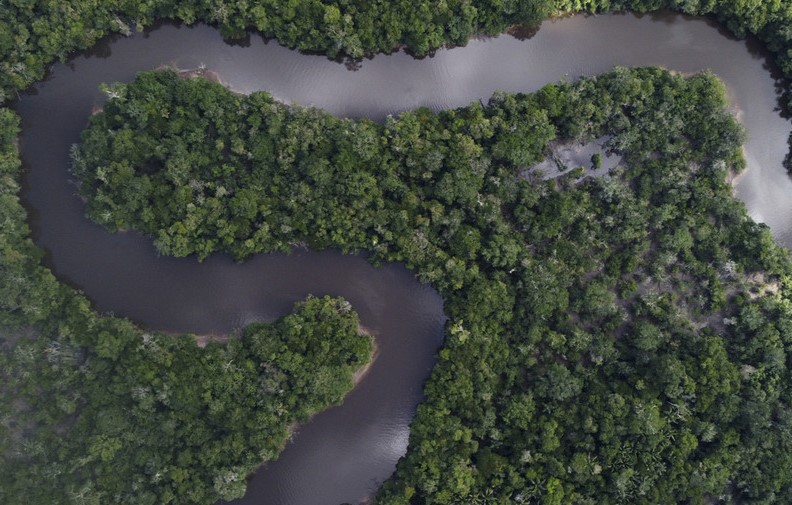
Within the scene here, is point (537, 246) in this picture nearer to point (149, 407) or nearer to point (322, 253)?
point (322, 253)

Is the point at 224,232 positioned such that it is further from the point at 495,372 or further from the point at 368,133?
the point at 495,372

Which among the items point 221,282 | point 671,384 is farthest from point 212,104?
point 671,384

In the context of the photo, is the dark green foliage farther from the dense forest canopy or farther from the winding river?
the dense forest canopy

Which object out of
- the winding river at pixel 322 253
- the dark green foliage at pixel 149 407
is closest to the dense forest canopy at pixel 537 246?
the winding river at pixel 322 253

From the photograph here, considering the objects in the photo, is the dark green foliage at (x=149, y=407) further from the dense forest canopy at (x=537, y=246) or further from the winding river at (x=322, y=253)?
the dense forest canopy at (x=537, y=246)

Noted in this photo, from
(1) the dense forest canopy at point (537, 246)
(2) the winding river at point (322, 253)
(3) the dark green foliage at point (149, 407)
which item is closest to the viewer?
A: (3) the dark green foliage at point (149, 407)

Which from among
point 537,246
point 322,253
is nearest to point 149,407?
point 322,253
